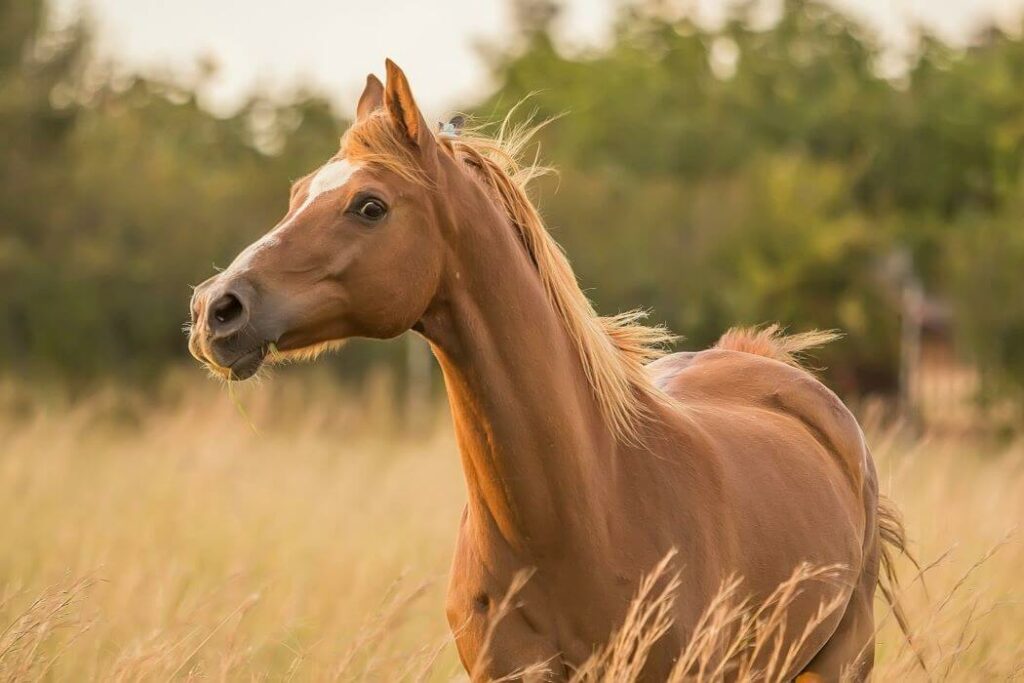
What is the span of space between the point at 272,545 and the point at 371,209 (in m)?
4.54

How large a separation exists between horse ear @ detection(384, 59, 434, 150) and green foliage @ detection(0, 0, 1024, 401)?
11.6 meters

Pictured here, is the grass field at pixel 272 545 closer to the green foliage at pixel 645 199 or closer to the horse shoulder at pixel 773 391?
the horse shoulder at pixel 773 391

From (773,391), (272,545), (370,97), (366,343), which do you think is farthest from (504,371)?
(366,343)

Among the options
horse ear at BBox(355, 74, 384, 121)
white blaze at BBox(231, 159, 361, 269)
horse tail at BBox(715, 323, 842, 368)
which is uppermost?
horse ear at BBox(355, 74, 384, 121)

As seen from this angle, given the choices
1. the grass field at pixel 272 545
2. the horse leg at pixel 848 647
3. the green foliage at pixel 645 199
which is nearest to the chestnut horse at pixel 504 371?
the grass field at pixel 272 545

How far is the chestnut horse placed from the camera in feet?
10.2

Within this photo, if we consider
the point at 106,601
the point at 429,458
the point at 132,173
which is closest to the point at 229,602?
the point at 106,601

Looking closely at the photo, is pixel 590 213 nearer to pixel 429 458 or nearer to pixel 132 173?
pixel 132 173

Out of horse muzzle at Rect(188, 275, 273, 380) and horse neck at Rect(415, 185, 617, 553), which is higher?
horse muzzle at Rect(188, 275, 273, 380)

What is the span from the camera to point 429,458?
1033 centimetres

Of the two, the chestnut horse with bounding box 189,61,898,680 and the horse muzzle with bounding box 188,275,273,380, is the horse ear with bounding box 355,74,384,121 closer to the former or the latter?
the chestnut horse with bounding box 189,61,898,680

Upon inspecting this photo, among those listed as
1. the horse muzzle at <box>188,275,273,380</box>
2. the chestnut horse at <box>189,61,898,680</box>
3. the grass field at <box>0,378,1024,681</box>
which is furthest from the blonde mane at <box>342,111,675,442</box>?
the grass field at <box>0,378,1024,681</box>

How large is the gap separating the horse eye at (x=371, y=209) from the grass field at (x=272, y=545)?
94 centimetres

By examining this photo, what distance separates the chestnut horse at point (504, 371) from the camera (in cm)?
310
